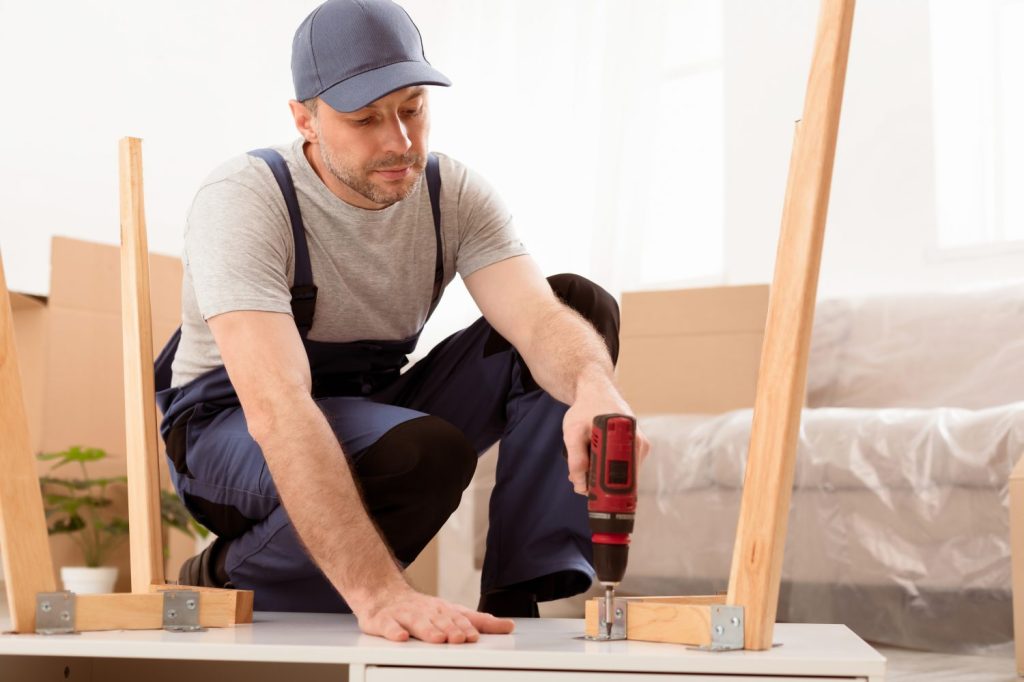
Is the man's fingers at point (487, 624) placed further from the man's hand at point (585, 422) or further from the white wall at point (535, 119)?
the white wall at point (535, 119)

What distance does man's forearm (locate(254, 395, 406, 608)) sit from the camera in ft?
3.37

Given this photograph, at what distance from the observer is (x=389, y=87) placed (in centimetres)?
125

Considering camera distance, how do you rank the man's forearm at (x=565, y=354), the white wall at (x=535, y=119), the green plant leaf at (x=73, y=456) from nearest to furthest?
the man's forearm at (x=565, y=354) → the green plant leaf at (x=73, y=456) → the white wall at (x=535, y=119)

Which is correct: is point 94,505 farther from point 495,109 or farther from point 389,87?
point 389,87

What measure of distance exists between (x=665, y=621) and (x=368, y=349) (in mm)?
689

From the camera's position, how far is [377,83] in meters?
1.26

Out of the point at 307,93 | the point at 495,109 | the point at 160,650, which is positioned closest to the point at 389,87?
the point at 307,93

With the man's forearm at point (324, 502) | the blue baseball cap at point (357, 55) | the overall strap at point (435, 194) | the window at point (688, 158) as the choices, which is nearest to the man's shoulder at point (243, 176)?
the blue baseball cap at point (357, 55)

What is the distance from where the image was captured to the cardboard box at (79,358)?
9.29 feet

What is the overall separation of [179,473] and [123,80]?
265 cm

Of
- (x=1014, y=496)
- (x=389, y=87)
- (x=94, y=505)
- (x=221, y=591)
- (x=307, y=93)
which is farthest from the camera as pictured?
(x=94, y=505)

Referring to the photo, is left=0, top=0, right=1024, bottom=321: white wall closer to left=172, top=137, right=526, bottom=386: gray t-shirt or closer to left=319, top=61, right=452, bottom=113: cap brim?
left=172, top=137, right=526, bottom=386: gray t-shirt

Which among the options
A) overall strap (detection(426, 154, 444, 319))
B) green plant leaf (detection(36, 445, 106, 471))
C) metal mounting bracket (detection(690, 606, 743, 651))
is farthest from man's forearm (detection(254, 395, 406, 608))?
green plant leaf (detection(36, 445, 106, 471))

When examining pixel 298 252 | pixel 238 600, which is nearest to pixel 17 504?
pixel 238 600
